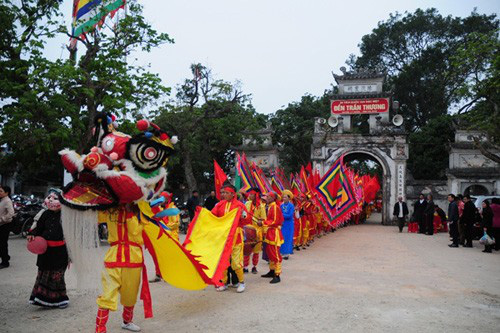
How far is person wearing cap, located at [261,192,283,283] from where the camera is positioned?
24.6 feet

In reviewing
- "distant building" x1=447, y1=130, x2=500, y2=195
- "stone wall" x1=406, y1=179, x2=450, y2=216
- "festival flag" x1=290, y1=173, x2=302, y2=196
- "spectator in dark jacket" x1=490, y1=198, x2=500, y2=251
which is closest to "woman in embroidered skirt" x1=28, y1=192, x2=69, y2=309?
"festival flag" x1=290, y1=173, x2=302, y2=196

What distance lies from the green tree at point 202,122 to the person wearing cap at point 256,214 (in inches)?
495

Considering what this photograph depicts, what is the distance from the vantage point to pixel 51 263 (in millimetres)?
5598

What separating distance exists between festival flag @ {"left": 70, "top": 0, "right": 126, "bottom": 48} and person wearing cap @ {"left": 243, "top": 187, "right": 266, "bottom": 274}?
864 centimetres

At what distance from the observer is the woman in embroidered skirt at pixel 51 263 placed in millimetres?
5531

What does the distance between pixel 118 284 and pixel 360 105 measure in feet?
76.5

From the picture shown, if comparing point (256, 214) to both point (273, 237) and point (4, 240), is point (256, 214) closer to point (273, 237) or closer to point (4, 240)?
point (273, 237)

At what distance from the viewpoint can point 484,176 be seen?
2192 cm

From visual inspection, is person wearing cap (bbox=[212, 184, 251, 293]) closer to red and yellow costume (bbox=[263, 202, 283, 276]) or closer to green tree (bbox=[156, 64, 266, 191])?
red and yellow costume (bbox=[263, 202, 283, 276])

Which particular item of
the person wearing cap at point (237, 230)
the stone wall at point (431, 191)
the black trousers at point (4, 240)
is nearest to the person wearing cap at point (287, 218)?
the person wearing cap at point (237, 230)

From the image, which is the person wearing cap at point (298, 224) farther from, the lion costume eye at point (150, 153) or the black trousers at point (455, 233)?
the lion costume eye at point (150, 153)

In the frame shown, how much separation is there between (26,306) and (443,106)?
39139 millimetres

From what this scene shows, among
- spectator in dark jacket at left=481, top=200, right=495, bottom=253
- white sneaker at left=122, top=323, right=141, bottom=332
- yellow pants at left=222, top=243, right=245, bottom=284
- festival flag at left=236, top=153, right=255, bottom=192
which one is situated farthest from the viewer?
spectator in dark jacket at left=481, top=200, right=495, bottom=253

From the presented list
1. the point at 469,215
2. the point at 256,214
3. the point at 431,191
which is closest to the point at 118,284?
the point at 256,214
